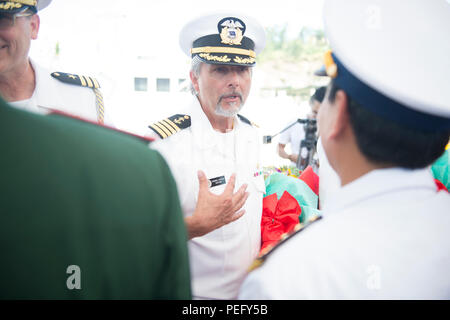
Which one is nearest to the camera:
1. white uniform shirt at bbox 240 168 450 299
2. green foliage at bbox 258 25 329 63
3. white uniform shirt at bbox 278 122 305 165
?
white uniform shirt at bbox 240 168 450 299

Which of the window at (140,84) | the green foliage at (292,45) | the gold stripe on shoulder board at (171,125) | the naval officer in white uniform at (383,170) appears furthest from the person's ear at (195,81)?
the green foliage at (292,45)

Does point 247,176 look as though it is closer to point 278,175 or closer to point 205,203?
point 278,175

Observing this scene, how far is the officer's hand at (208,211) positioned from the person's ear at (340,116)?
92cm

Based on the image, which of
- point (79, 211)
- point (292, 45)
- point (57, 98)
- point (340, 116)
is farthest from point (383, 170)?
point (292, 45)

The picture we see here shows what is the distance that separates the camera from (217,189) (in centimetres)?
205

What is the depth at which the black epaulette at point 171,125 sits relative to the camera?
6.73ft

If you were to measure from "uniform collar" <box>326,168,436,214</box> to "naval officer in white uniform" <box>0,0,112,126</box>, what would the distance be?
1.07 metres

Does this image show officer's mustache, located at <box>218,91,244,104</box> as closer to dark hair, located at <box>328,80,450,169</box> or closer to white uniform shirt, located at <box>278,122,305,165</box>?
dark hair, located at <box>328,80,450,169</box>

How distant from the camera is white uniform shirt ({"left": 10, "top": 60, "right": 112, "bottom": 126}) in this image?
1888mm

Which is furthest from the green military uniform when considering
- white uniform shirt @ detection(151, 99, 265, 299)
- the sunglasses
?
the sunglasses

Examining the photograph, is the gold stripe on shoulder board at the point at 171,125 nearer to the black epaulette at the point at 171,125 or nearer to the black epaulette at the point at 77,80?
the black epaulette at the point at 171,125

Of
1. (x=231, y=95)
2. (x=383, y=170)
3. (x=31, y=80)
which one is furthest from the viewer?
(x=231, y=95)

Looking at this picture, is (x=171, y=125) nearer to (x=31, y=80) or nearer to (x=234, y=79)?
(x=234, y=79)

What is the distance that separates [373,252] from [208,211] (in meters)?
1.09
